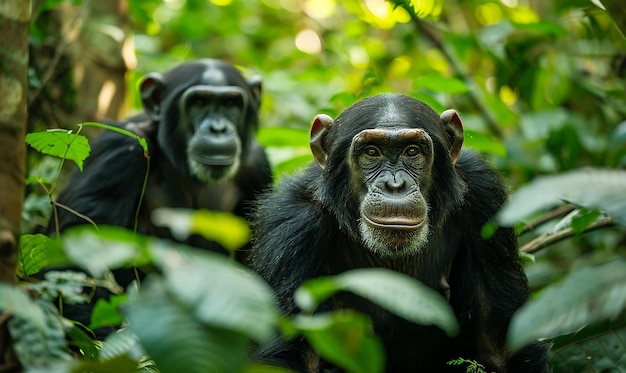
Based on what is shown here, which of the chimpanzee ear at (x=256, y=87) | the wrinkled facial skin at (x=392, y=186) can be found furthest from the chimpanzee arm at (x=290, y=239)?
the chimpanzee ear at (x=256, y=87)

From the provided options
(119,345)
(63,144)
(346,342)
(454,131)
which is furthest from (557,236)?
(346,342)

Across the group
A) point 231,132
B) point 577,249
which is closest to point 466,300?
point 231,132

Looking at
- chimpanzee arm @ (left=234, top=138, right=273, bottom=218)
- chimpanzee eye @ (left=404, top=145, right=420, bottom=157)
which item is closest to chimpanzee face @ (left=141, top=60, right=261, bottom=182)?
chimpanzee arm @ (left=234, top=138, right=273, bottom=218)

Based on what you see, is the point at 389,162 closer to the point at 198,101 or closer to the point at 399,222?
the point at 399,222

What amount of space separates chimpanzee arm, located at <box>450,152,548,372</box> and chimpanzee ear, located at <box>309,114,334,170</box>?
1.04 meters

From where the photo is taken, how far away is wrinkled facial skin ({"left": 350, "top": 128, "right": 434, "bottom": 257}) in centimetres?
526

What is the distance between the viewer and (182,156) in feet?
27.4

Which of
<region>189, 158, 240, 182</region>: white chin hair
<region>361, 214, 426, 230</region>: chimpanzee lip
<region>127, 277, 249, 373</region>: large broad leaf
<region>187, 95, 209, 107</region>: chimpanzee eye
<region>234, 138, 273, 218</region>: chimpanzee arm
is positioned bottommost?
<region>234, 138, 273, 218</region>: chimpanzee arm

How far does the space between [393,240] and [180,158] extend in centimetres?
359

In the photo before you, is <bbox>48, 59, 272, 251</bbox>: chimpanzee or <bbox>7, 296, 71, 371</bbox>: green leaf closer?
<bbox>7, 296, 71, 371</bbox>: green leaf

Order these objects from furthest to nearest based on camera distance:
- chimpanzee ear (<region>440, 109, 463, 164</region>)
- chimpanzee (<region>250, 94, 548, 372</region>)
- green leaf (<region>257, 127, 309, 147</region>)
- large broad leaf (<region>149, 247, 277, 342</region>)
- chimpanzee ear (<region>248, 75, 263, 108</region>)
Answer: chimpanzee ear (<region>248, 75, 263, 108</region>), green leaf (<region>257, 127, 309, 147</region>), chimpanzee ear (<region>440, 109, 463, 164</region>), chimpanzee (<region>250, 94, 548, 372</region>), large broad leaf (<region>149, 247, 277, 342</region>)

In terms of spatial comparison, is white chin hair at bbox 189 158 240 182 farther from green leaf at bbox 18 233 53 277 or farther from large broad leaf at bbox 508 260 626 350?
large broad leaf at bbox 508 260 626 350

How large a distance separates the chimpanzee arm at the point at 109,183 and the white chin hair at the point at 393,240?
127 inches

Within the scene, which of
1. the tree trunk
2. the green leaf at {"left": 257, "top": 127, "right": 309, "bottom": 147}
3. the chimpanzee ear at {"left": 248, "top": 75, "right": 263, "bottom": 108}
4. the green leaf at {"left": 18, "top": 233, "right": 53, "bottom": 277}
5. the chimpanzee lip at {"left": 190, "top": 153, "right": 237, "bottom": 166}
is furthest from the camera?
the chimpanzee ear at {"left": 248, "top": 75, "right": 263, "bottom": 108}
